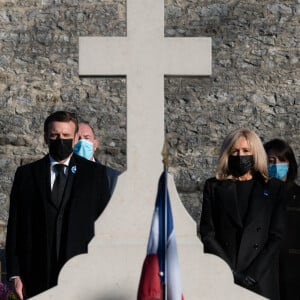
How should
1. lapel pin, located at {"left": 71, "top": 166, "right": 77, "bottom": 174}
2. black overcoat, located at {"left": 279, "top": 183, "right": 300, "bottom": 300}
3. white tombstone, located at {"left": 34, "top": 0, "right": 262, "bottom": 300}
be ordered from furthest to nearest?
black overcoat, located at {"left": 279, "top": 183, "right": 300, "bottom": 300} < lapel pin, located at {"left": 71, "top": 166, "right": 77, "bottom": 174} < white tombstone, located at {"left": 34, "top": 0, "right": 262, "bottom": 300}

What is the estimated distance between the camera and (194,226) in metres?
7.56

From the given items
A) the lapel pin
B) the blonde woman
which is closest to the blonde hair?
the blonde woman

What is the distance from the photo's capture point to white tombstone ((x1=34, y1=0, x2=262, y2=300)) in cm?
747

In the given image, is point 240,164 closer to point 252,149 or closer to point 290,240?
point 252,149

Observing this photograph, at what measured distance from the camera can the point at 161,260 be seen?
7.19m

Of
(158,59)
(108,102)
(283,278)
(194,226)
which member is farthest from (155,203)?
(108,102)

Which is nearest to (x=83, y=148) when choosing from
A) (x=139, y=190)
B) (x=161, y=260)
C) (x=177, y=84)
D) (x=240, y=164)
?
(x=240, y=164)

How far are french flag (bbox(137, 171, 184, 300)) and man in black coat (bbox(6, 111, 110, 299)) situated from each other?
81 centimetres

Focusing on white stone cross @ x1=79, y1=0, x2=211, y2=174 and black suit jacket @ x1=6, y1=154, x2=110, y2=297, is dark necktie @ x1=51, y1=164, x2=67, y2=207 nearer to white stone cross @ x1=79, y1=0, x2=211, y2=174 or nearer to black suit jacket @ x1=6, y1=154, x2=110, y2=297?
black suit jacket @ x1=6, y1=154, x2=110, y2=297

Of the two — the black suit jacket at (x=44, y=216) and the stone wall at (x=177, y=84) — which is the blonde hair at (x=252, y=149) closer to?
the black suit jacket at (x=44, y=216)

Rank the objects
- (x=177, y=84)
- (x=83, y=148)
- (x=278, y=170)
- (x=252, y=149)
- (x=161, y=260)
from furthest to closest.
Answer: (x=177, y=84)
(x=83, y=148)
(x=278, y=170)
(x=252, y=149)
(x=161, y=260)

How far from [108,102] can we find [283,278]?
5.35 meters

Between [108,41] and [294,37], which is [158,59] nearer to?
[108,41]

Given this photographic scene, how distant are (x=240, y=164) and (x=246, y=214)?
11.3 inches
